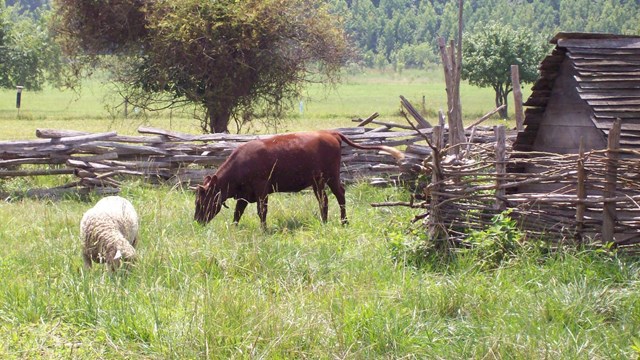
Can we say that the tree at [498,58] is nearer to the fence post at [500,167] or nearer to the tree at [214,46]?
the tree at [214,46]

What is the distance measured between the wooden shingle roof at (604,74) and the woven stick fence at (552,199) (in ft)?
1.31

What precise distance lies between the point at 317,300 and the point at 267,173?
13.5ft

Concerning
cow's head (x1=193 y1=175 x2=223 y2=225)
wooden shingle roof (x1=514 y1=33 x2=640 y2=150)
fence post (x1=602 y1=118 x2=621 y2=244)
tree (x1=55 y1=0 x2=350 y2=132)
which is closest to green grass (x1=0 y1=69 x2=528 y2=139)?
tree (x1=55 y1=0 x2=350 y2=132)

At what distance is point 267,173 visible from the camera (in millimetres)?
10117

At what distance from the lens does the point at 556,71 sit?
9.45m

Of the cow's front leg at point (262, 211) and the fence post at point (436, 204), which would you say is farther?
the cow's front leg at point (262, 211)

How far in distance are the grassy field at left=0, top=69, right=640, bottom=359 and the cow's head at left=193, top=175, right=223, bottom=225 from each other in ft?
3.23

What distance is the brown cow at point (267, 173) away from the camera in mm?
9906

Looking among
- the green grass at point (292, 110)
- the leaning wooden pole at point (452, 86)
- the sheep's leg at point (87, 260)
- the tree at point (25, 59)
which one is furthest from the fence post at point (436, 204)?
the tree at point (25, 59)

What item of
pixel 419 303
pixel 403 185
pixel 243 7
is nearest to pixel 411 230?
pixel 419 303

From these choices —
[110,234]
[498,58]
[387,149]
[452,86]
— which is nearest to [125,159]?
[387,149]

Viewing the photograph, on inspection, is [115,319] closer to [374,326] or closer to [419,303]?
[374,326]

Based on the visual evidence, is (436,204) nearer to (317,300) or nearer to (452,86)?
(317,300)

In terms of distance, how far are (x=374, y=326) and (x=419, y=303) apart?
704mm
